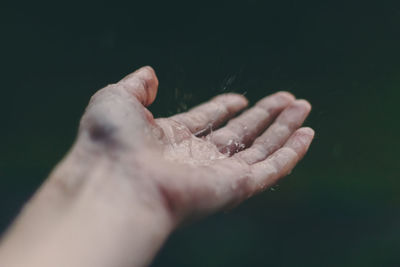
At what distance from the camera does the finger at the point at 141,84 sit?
1.30 meters

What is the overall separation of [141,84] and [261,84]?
1.13 metres

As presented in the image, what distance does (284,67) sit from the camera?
2.25m

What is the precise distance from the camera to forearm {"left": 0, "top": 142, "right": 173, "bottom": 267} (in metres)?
0.97

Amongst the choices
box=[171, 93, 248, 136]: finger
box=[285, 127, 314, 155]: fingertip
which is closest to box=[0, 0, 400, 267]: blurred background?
box=[171, 93, 248, 136]: finger


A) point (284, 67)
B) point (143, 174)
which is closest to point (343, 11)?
point (284, 67)

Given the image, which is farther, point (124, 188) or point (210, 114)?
point (210, 114)

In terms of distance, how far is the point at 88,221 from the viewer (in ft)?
3.30

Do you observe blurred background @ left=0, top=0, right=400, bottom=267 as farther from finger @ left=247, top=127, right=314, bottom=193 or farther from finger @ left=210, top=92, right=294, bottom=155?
finger @ left=247, top=127, right=314, bottom=193

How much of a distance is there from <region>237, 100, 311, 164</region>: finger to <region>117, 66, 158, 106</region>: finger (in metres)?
0.40

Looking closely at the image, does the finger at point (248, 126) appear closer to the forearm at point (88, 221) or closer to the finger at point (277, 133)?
the finger at point (277, 133)

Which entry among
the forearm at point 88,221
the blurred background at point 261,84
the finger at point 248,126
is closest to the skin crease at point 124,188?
the forearm at point 88,221

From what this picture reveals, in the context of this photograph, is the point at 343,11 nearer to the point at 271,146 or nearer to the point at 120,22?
the point at 271,146

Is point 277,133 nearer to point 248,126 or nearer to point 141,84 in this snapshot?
point 248,126

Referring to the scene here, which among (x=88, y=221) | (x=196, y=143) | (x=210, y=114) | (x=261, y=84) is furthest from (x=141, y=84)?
(x=261, y=84)
